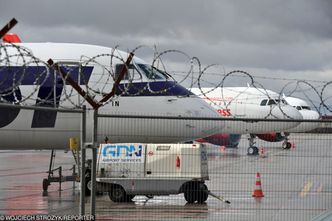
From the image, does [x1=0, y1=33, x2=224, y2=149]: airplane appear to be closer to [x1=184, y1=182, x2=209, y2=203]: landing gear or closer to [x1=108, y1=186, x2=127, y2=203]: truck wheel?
[x1=108, y1=186, x2=127, y2=203]: truck wheel

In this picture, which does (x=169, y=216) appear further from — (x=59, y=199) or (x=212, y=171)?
(x=59, y=199)

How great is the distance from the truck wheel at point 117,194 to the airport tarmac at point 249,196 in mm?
174

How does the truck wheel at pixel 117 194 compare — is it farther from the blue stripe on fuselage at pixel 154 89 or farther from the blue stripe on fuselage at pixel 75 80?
the blue stripe on fuselage at pixel 154 89

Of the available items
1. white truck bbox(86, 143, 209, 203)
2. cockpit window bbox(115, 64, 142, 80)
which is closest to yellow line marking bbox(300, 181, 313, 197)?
white truck bbox(86, 143, 209, 203)

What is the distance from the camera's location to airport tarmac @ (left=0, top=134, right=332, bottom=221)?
13.1 m

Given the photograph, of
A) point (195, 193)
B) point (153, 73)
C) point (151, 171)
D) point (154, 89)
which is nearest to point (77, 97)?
point (154, 89)

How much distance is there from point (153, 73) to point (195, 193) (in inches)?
189

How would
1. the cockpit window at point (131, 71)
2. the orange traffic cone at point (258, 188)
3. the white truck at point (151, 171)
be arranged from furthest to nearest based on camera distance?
the cockpit window at point (131, 71) → the white truck at point (151, 171) → the orange traffic cone at point (258, 188)

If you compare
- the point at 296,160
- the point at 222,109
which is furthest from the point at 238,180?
the point at 222,109

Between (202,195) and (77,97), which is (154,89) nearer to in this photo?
(77,97)

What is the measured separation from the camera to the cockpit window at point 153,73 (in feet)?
70.8

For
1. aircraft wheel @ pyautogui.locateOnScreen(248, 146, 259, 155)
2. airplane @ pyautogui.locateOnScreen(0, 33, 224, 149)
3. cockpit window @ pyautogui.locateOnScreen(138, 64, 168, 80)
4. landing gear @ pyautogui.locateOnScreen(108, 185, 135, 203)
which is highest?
cockpit window @ pyautogui.locateOnScreen(138, 64, 168, 80)

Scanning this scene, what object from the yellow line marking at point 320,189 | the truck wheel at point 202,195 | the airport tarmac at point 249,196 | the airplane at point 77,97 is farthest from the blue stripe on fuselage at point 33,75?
the yellow line marking at point 320,189

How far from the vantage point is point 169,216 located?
15.6m
